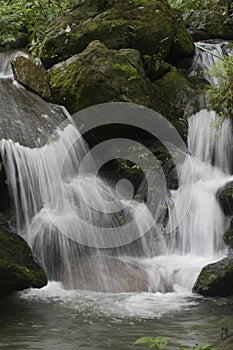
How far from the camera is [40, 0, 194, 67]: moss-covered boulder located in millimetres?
9547

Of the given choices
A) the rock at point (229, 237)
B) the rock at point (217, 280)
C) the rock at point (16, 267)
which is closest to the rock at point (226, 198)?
the rock at point (229, 237)

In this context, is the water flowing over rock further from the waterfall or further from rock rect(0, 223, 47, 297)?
rock rect(0, 223, 47, 297)

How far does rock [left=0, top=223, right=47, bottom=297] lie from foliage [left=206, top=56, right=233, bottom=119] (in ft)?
13.6

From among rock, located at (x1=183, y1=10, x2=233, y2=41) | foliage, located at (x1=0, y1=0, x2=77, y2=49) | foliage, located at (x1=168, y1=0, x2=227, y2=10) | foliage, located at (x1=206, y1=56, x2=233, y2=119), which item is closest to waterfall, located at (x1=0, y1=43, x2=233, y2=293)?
foliage, located at (x1=206, y1=56, x2=233, y2=119)

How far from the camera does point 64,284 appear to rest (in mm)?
6230

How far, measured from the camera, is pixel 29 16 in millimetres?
12734

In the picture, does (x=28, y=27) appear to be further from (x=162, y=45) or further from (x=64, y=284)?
(x=64, y=284)

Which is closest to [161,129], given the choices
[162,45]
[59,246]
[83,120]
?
[83,120]

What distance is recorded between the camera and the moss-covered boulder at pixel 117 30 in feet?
31.3

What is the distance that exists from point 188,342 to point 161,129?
4.75 metres

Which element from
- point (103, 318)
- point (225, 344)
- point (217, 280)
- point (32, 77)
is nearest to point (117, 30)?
point (32, 77)

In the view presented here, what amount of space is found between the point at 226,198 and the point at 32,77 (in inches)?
163

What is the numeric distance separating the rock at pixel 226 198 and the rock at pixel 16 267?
3.05 meters

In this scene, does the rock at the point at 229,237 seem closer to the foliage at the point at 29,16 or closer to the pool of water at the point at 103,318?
the pool of water at the point at 103,318
